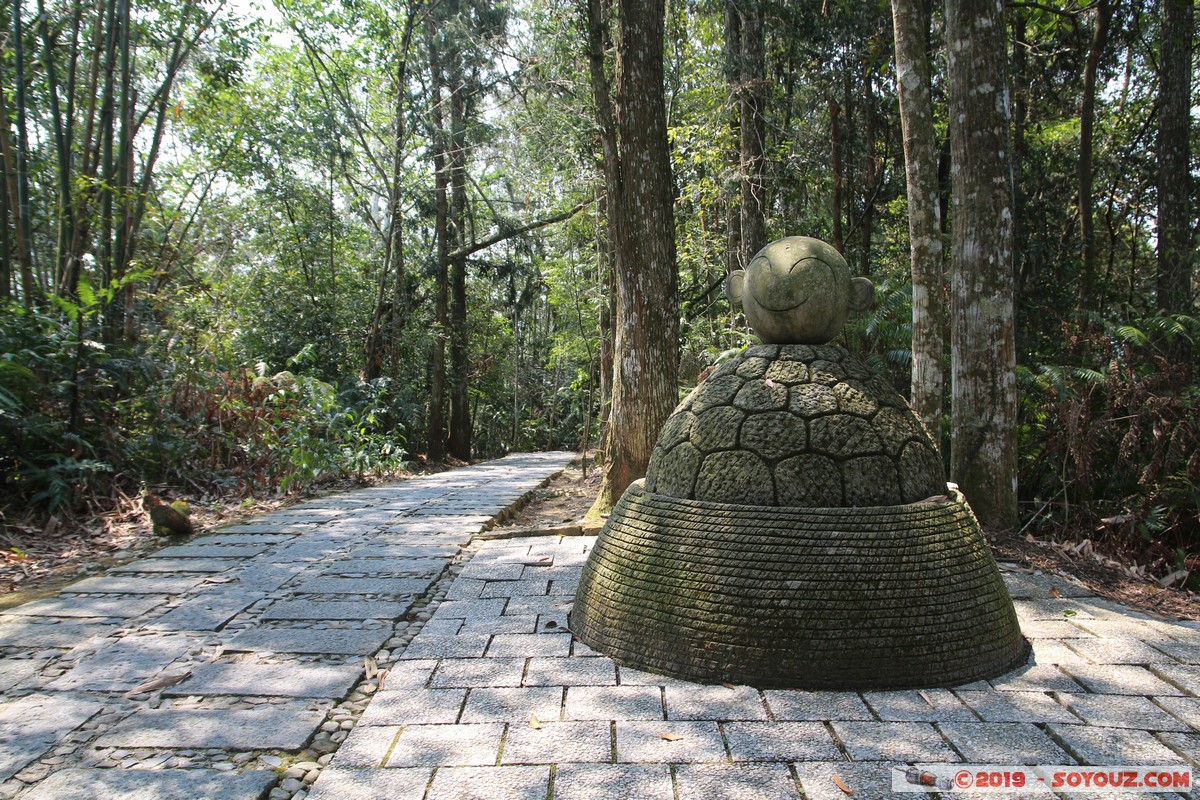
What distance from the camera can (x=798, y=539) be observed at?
2939 mm

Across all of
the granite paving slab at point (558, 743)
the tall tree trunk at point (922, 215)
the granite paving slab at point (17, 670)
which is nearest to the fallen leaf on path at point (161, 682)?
the granite paving slab at point (17, 670)

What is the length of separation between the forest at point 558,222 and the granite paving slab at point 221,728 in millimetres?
4086

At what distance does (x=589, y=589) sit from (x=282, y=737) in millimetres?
1455

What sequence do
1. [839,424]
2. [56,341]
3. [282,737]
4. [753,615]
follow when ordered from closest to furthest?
[282,737] → [753,615] → [839,424] → [56,341]

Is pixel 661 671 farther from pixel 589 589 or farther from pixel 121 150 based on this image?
pixel 121 150

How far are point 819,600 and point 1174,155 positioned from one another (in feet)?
32.6

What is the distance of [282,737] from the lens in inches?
101

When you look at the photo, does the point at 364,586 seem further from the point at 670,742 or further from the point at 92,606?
the point at 670,742

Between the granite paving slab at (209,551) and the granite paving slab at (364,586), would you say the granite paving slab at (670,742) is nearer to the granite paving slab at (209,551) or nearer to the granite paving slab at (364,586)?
the granite paving slab at (364,586)

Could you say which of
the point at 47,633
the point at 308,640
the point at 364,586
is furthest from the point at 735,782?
the point at 47,633

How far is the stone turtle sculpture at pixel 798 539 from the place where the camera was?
2.85 m

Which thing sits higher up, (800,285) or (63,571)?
(800,285)

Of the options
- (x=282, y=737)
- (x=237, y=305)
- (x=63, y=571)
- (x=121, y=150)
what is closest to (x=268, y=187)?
(x=237, y=305)

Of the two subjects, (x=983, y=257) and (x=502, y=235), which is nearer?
(x=983, y=257)
